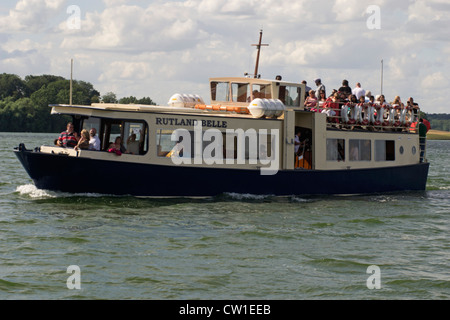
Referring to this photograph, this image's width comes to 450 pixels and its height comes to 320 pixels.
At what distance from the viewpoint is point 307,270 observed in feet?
45.4

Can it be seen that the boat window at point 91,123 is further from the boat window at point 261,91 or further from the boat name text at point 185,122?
the boat window at point 261,91

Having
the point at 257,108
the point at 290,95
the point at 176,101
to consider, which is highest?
the point at 290,95

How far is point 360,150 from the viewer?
25.2 meters

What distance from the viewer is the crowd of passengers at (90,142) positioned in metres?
19.9

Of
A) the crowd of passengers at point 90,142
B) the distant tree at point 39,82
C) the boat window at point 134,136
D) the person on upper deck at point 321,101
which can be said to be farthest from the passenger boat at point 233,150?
the distant tree at point 39,82

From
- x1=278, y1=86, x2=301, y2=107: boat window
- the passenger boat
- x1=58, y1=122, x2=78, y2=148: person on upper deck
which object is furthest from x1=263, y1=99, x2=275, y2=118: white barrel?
x1=58, y1=122, x2=78, y2=148: person on upper deck

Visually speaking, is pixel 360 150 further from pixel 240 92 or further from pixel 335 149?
pixel 240 92

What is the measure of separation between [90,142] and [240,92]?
6.32 m

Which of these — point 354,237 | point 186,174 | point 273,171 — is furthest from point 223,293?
point 273,171

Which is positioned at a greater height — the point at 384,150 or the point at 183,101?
the point at 183,101

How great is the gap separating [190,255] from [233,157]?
7.31 m

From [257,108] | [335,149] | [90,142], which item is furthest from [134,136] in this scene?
[335,149]

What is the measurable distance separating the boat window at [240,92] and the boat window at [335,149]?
10.1ft
